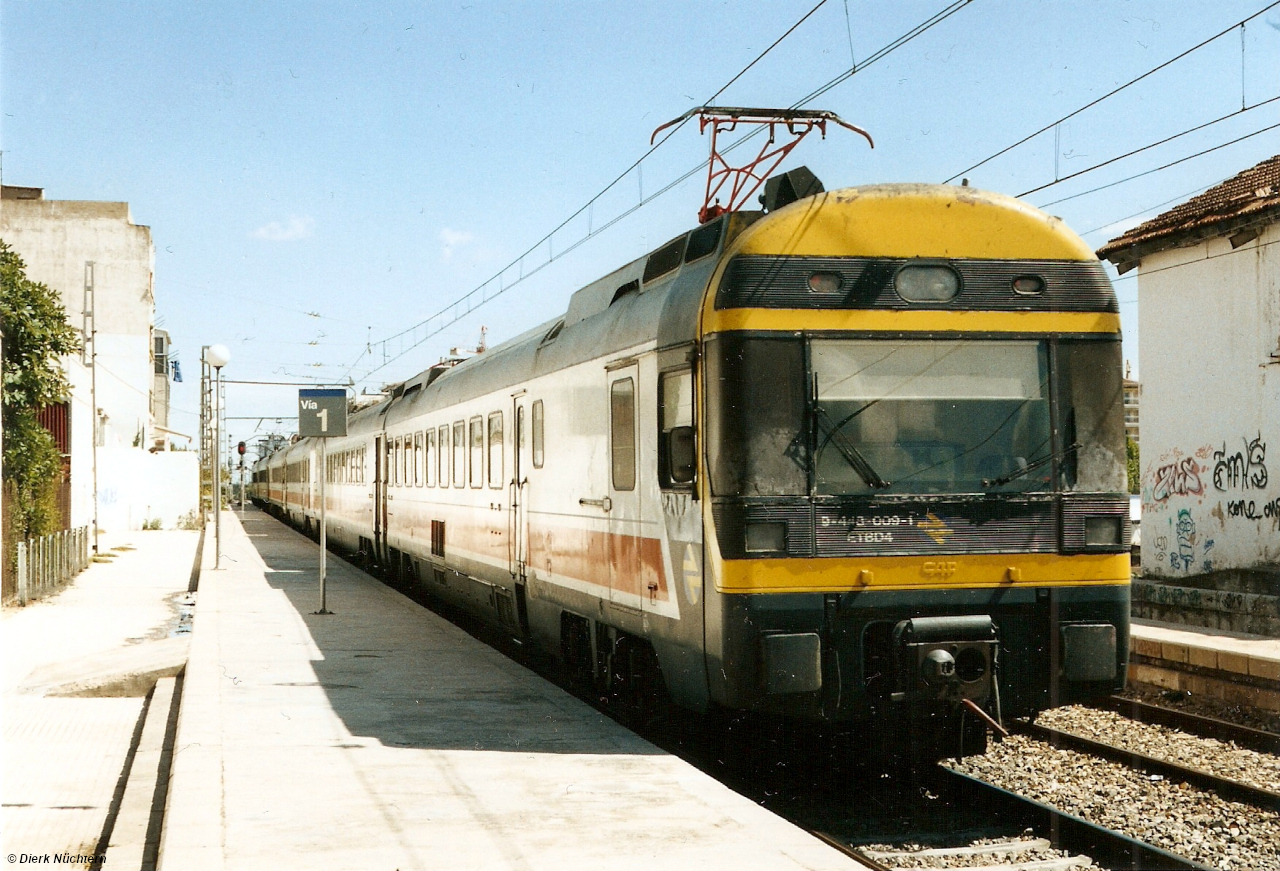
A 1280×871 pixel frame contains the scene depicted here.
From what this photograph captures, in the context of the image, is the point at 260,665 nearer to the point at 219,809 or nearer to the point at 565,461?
the point at 565,461

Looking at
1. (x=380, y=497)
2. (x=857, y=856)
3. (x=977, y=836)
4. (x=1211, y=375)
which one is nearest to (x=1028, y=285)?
(x=977, y=836)

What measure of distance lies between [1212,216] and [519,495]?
35.3 feet

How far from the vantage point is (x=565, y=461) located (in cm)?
1038

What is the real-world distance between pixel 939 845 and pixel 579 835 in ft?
6.35

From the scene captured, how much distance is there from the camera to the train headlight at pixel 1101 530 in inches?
294

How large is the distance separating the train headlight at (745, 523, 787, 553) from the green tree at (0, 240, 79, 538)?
15.1 meters

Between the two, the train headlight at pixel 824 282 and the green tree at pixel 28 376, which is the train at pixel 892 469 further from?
the green tree at pixel 28 376

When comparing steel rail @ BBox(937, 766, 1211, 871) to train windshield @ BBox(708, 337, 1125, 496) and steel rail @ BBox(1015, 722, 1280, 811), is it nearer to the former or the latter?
steel rail @ BBox(1015, 722, 1280, 811)

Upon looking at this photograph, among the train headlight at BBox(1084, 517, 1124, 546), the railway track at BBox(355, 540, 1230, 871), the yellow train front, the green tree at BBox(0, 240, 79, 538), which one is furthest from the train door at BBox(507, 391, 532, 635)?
the green tree at BBox(0, 240, 79, 538)

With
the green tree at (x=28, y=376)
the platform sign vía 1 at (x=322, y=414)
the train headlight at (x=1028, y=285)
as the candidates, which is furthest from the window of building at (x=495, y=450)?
the green tree at (x=28, y=376)

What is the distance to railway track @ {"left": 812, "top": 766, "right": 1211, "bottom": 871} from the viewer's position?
623cm

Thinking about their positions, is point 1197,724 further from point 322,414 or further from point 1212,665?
point 322,414

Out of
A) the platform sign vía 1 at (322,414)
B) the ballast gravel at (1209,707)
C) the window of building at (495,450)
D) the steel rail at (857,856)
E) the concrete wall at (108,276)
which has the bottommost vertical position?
the ballast gravel at (1209,707)

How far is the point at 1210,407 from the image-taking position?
17969mm
